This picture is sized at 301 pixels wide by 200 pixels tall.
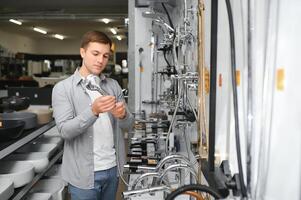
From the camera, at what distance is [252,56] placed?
853 mm

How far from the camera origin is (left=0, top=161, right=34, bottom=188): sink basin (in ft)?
7.27

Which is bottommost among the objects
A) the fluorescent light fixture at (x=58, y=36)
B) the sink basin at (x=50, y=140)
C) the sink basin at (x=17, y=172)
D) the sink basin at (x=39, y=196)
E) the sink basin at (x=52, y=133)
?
the sink basin at (x=39, y=196)

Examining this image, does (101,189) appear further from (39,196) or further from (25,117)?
(25,117)

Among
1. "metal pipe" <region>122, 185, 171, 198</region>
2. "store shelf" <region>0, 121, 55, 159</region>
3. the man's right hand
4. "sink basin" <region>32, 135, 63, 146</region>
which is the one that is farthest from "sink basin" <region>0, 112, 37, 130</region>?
"metal pipe" <region>122, 185, 171, 198</region>

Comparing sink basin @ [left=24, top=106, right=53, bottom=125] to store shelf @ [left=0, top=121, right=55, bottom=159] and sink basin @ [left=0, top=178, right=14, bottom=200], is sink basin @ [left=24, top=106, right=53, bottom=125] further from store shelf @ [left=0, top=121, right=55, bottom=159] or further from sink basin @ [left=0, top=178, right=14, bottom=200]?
sink basin @ [left=0, top=178, right=14, bottom=200]

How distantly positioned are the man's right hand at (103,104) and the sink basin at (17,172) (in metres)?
1.13

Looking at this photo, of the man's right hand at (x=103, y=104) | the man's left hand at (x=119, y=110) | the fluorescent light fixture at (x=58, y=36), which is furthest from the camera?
the fluorescent light fixture at (x=58, y=36)

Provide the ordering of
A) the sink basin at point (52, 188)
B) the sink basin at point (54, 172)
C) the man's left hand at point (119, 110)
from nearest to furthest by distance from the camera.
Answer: the man's left hand at point (119, 110)
the sink basin at point (52, 188)
the sink basin at point (54, 172)

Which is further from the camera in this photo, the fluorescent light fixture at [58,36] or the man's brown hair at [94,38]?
the fluorescent light fixture at [58,36]

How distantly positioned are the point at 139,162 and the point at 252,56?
1.05 meters

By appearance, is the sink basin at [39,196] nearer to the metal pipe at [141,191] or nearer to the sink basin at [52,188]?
the sink basin at [52,188]

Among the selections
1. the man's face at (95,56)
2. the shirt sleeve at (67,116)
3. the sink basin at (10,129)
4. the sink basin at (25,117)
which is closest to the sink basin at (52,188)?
the sink basin at (25,117)

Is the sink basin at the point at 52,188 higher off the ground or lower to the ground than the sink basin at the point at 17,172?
lower

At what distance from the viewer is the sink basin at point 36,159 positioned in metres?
2.56
